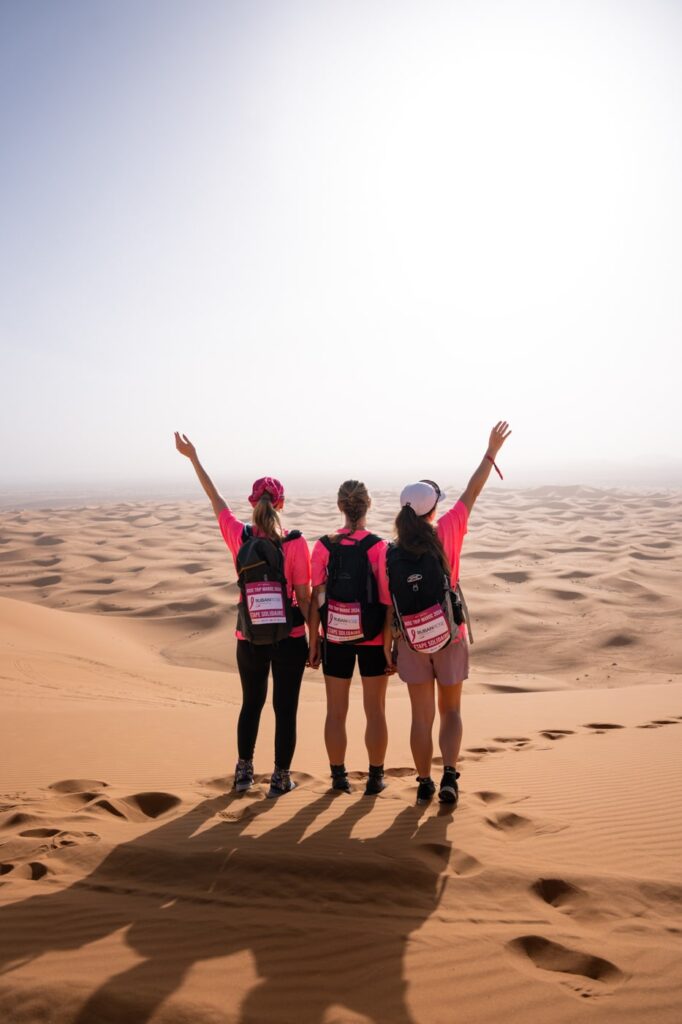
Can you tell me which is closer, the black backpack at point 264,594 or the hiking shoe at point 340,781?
the black backpack at point 264,594

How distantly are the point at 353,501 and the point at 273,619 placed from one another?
959 millimetres

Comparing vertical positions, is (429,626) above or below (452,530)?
below

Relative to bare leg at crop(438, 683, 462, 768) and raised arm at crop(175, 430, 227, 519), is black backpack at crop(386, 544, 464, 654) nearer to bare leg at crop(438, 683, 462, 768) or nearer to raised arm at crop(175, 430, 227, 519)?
bare leg at crop(438, 683, 462, 768)

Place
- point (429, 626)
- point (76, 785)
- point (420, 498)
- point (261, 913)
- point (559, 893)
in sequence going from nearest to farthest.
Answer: point (261, 913)
point (559, 893)
point (429, 626)
point (420, 498)
point (76, 785)

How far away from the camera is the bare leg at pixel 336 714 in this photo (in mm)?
4574

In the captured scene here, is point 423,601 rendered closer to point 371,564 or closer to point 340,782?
point 371,564

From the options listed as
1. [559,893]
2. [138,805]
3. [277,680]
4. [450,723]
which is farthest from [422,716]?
[138,805]

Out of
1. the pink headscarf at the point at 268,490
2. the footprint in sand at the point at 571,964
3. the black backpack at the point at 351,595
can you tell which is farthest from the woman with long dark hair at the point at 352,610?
the footprint in sand at the point at 571,964

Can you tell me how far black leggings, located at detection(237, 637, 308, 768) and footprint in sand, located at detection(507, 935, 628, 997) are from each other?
2104 mm

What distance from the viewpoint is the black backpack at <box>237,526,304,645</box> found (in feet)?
14.5

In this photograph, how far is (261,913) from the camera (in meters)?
3.16

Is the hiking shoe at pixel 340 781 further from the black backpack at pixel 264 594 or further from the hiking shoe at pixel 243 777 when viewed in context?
the black backpack at pixel 264 594

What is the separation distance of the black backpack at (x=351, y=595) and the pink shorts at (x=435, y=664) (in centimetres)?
25

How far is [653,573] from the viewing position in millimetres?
20875
